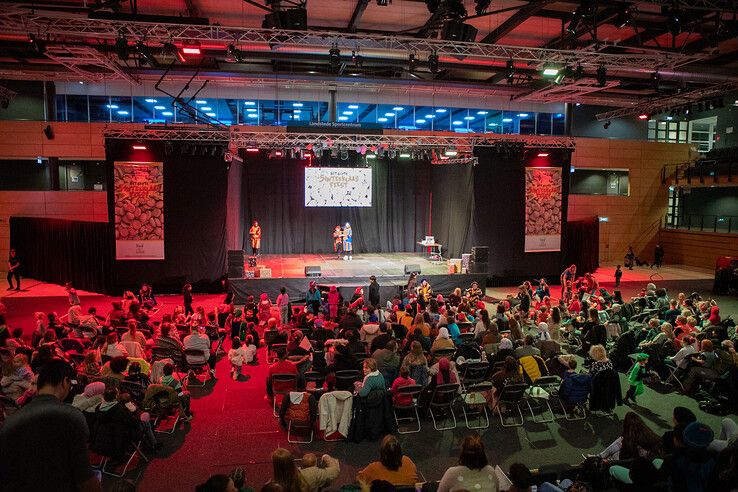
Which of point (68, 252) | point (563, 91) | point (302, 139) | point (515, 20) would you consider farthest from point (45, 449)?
point (563, 91)

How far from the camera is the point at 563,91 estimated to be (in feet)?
64.7

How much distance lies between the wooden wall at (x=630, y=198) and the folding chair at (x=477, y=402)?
740 inches

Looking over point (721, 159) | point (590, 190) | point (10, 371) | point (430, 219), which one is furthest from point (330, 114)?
point (721, 159)

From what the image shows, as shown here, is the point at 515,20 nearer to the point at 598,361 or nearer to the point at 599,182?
the point at 598,361

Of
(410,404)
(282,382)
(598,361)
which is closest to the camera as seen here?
(410,404)

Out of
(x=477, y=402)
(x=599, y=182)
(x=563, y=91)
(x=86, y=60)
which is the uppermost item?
(x=563, y=91)

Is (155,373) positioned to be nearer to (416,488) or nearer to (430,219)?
(416,488)

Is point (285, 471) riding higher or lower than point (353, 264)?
lower

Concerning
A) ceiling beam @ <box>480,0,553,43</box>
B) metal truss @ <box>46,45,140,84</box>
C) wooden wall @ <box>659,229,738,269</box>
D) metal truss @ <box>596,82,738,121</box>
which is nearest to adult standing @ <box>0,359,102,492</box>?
ceiling beam @ <box>480,0,553,43</box>

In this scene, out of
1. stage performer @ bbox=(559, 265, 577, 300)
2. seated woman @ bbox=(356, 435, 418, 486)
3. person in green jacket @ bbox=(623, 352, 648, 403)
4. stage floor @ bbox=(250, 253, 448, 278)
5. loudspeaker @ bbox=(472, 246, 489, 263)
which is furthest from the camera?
loudspeaker @ bbox=(472, 246, 489, 263)

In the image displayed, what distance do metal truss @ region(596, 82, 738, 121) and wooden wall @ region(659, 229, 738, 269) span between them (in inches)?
268

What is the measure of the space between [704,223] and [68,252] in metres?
30.1

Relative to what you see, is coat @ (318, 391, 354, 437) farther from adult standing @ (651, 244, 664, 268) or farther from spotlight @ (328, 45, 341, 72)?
adult standing @ (651, 244, 664, 268)

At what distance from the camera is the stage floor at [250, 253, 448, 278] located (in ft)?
56.4
